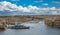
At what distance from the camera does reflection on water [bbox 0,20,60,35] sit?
3523 millimetres

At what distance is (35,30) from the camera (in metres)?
3.54

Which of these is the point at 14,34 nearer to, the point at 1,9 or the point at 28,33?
the point at 28,33

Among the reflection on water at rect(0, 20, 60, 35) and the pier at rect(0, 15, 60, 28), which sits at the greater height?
the pier at rect(0, 15, 60, 28)

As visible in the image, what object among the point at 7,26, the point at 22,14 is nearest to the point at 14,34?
the point at 7,26

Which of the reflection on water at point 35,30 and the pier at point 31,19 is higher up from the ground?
the pier at point 31,19

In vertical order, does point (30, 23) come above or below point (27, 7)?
below

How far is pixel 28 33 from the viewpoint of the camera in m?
3.52

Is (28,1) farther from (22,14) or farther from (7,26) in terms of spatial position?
(7,26)

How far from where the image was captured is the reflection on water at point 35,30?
139 inches

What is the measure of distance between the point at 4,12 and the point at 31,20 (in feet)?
1.84

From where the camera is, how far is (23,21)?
11.8ft

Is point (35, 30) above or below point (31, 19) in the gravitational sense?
below

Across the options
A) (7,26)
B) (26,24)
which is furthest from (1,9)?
(26,24)

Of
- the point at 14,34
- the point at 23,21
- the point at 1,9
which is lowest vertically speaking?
the point at 14,34
